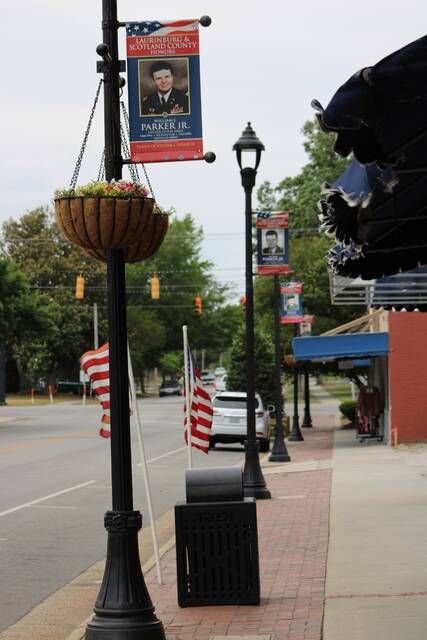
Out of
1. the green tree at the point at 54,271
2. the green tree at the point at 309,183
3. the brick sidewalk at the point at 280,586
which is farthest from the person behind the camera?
the green tree at the point at 54,271

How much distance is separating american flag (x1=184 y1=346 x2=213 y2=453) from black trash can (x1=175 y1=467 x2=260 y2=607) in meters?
4.41

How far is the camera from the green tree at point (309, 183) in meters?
69.4

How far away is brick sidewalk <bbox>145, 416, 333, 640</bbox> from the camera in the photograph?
836 cm

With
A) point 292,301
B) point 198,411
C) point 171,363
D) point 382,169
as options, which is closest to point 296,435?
point 292,301

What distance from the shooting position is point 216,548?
907 centimetres

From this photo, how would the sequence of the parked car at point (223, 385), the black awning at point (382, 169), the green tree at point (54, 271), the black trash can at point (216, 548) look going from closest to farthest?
the black awning at point (382, 169), the black trash can at point (216, 548), the parked car at point (223, 385), the green tree at point (54, 271)

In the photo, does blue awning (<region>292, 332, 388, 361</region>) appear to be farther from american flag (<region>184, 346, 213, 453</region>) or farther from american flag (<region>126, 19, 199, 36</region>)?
american flag (<region>126, 19, 199, 36</region>)

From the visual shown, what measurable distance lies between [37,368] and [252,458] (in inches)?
2826

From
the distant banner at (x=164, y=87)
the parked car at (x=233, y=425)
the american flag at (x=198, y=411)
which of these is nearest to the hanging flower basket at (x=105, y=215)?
the distant banner at (x=164, y=87)

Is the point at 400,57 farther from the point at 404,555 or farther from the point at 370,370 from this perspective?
the point at 370,370

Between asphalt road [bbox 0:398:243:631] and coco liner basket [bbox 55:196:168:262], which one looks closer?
coco liner basket [bbox 55:196:168:262]

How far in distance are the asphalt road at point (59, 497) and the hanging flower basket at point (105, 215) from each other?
3.48 metres

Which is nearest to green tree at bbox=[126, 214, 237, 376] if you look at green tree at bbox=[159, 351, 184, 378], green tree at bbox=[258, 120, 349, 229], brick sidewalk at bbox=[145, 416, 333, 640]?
green tree at bbox=[159, 351, 184, 378]

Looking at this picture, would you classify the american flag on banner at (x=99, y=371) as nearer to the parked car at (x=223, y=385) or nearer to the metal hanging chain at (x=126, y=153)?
the metal hanging chain at (x=126, y=153)
